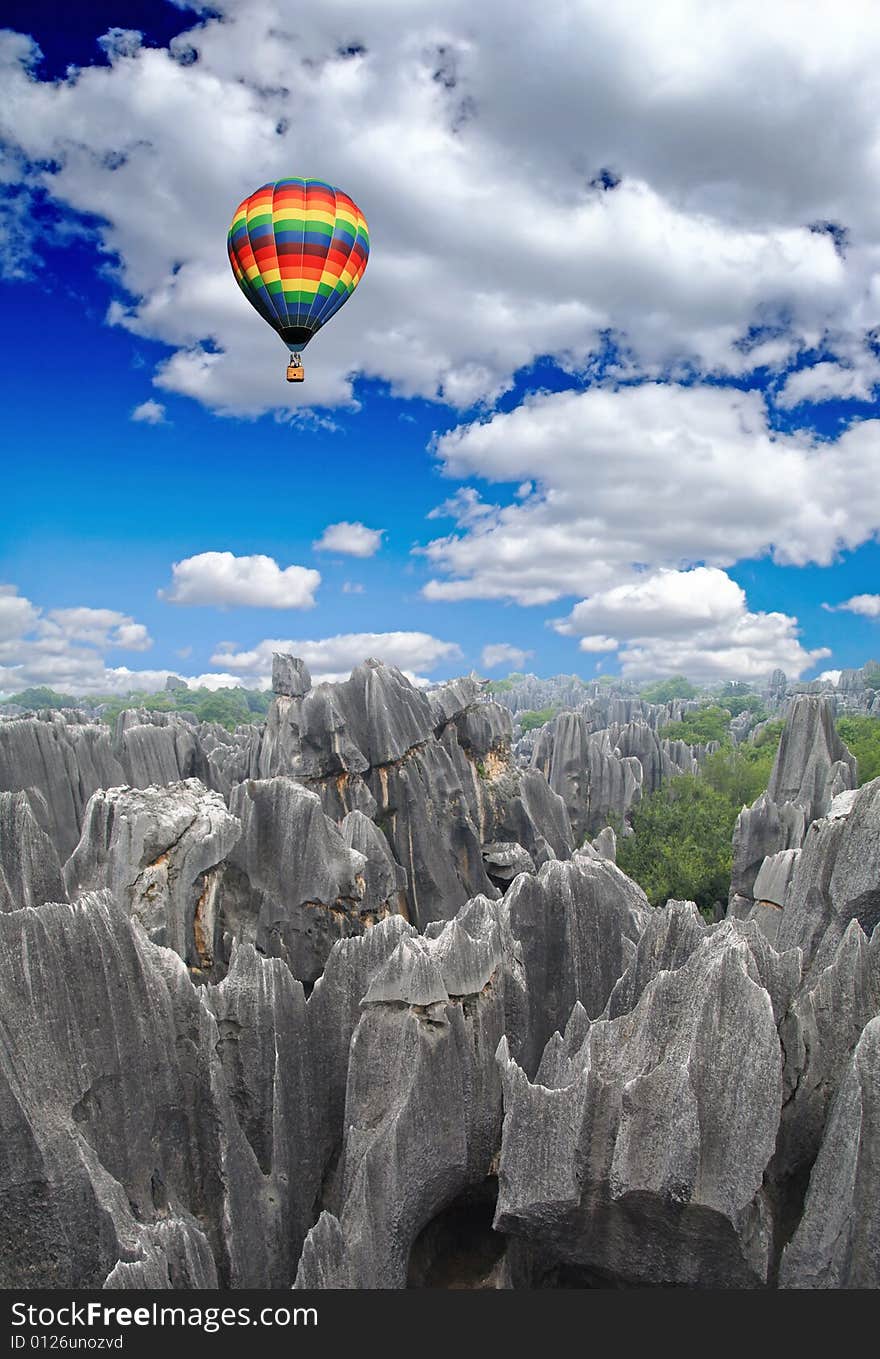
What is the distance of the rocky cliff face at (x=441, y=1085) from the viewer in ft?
26.0

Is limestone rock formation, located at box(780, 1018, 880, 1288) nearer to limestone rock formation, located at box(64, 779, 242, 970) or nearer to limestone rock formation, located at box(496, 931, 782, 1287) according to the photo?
limestone rock formation, located at box(496, 931, 782, 1287)

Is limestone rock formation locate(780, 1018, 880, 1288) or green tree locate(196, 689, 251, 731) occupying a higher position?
green tree locate(196, 689, 251, 731)

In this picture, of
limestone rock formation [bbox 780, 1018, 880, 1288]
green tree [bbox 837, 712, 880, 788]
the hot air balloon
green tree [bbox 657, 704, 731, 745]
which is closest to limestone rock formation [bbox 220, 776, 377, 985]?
limestone rock formation [bbox 780, 1018, 880, 1288]

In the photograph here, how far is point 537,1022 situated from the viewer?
12531 mm

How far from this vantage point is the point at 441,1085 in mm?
9750

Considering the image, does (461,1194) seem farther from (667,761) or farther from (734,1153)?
(667,761)

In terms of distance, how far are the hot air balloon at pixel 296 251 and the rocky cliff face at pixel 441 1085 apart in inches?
594

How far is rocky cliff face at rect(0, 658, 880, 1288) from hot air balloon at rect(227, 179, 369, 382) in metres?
15.1

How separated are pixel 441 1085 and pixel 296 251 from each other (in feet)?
68.2

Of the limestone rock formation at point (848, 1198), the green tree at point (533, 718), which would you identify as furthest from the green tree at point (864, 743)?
the green tree at point (533, 718)

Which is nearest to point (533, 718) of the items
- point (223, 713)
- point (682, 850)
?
point (223, 713)

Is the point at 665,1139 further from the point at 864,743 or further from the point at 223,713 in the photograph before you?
the point at 223,713

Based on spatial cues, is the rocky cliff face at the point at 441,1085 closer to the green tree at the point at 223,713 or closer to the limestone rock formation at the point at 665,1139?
the limestone rock formation at the point at 665,1139

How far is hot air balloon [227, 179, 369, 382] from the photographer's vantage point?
22734mm
